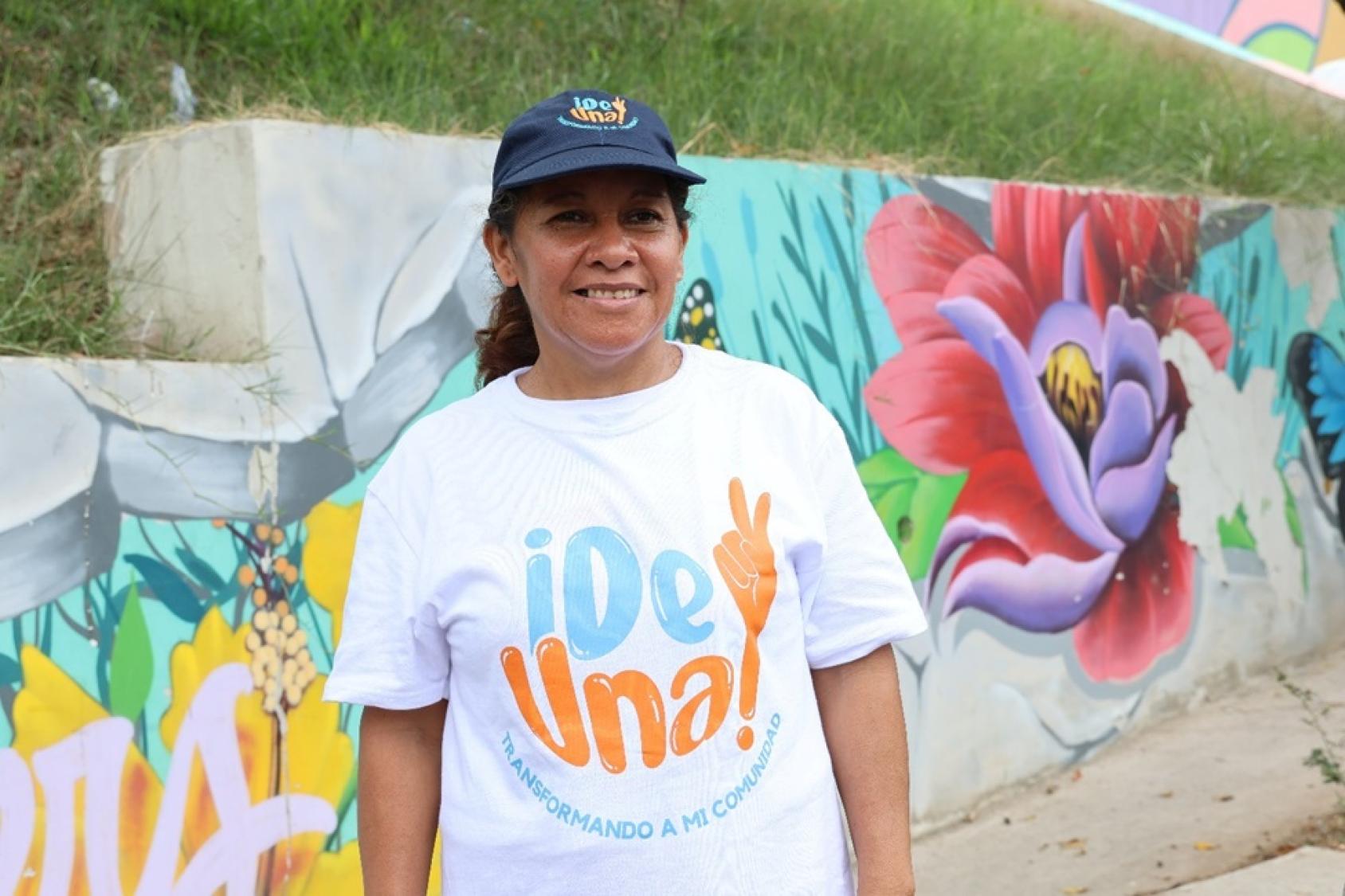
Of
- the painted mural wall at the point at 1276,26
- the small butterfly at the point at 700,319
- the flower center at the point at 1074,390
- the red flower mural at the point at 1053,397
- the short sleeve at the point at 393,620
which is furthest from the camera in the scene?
the painted mural wall at the point at 1276,26

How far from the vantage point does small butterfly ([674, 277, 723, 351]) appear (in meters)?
4.80

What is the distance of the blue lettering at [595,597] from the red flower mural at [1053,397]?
11.6 feet

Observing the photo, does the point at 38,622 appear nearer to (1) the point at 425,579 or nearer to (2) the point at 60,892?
(2) the point at 60,892

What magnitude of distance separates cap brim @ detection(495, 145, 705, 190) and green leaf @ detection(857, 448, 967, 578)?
3373mm

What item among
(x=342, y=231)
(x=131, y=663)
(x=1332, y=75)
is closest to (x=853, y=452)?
(x=342, y=231)

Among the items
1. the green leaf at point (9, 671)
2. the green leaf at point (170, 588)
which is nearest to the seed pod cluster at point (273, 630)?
the green leaf at point (170, 588)

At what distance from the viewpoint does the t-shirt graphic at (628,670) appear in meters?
1.82

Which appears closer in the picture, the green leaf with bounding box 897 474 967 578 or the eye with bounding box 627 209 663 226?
the eye with bounding box 627 209 663 226

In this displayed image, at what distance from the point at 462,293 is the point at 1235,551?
12.1 feet

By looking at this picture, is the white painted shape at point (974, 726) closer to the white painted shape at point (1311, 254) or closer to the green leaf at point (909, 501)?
the green leaf at point (909, 501)

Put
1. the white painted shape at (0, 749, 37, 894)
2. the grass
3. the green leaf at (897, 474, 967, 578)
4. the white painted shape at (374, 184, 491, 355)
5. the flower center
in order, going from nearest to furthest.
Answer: the white painted shape at (0, 749, 37, 894), the white painted shape at (374, 184, 491, 355), the grass, the green leaf at (897, 474, 967, 578), the flower center

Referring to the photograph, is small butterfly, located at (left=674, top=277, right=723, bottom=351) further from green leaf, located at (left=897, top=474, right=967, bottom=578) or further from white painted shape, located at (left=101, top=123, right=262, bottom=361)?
white painted shape, located at (left=101, top=123, right=262, bottom=361)

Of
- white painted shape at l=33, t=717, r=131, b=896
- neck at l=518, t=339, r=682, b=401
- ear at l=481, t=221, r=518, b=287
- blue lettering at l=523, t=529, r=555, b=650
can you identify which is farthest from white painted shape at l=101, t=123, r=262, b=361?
blue lettering at l=523, t=529, r=555, b=650

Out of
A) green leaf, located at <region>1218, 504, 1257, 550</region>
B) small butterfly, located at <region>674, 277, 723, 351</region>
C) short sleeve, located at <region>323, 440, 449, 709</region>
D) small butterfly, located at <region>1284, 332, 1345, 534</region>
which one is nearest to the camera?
short sleeve, located at <region>323, 440, 449, 709</region>
